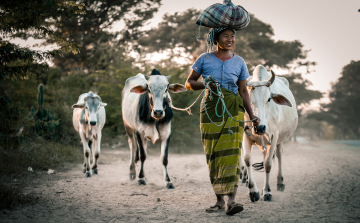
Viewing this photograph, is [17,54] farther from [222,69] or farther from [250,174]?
[250,174]

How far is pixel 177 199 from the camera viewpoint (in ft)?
17.0

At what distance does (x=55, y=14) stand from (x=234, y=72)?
3.99m

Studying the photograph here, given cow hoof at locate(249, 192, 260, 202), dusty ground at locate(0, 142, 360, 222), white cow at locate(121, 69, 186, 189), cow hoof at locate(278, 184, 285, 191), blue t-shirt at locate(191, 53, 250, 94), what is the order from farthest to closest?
1. white cow at locate(121, 69, 186, 189)
2. cow hoof at locate(278, 184, 285, 191)
3. cow hoof at locate(249, 192, 260, 202)
4. blue t-shirt at locate(191, 53, 250, 94)
5. dusty ground at locate(0, 142, 360, 222)

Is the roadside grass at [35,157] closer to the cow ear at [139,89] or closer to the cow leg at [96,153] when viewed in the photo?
the cow leg at [96,153]

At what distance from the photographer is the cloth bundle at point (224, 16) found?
163 inches

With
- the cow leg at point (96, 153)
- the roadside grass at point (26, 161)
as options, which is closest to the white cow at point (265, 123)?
the roadside grass at point (26, 161)

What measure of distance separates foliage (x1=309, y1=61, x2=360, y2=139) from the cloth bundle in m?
26.0

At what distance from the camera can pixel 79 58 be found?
70.8ft

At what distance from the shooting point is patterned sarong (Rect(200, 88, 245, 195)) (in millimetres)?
4102

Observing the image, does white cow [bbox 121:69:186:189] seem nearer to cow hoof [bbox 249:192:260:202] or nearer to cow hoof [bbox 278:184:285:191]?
cow hoof [bbox 249:192:260:202]

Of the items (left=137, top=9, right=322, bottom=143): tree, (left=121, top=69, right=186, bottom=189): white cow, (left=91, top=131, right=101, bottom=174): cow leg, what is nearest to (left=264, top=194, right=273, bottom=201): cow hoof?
(left=121, top=69, right=186, bottom=189): white cow

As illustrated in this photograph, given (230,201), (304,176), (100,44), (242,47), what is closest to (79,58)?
(100,44)

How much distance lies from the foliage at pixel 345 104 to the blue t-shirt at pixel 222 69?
26007 mm

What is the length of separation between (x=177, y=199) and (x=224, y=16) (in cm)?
278
